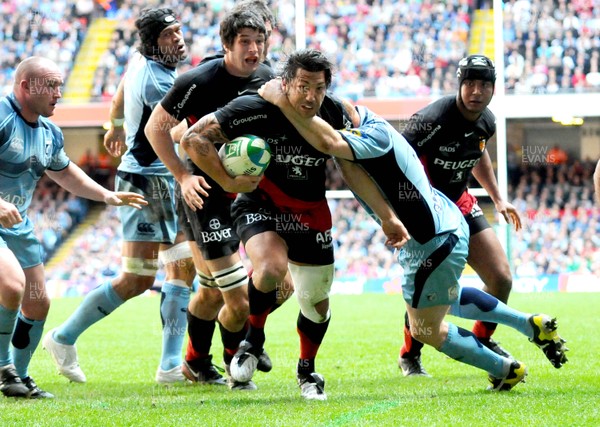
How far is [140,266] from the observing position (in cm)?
709

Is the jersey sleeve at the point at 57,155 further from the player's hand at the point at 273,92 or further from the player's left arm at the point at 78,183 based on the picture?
the player's hand at the point at 273,92

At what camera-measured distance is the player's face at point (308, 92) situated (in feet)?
17.3

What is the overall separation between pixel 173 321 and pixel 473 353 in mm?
2316

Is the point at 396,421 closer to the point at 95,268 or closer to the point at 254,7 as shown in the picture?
the point at 254,7

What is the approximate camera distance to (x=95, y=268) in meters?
23.5

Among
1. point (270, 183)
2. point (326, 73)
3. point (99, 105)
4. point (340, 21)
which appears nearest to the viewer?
point (326, 73)

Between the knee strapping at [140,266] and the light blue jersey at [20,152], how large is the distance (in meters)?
1.01

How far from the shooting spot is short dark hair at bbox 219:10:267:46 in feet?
20.0

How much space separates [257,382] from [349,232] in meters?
16.3

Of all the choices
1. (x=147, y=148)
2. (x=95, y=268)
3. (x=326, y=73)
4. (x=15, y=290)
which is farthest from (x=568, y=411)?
(x=95, y=268)

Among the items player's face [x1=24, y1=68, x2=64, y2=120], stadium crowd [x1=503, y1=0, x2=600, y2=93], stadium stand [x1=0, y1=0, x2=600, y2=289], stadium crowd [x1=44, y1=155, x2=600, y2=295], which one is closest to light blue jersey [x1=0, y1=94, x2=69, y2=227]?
player's face [x1=24, y1=68, x2=64, y2=120]

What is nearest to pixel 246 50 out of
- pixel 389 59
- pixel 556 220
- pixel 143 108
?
pixel 143 108

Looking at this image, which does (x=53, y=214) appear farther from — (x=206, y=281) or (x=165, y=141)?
(x=165, y=141)

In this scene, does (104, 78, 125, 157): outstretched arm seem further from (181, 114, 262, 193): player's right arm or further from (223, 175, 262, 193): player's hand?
(223, 175, 262, 193): player's hand
